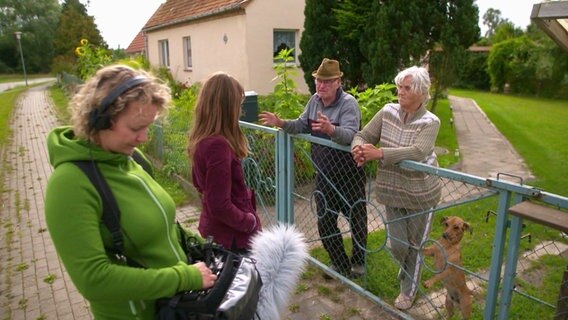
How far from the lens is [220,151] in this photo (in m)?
2.25

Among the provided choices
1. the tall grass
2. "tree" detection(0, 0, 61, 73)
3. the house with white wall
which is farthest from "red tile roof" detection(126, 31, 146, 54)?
"tree" detection(0, 0, 61, 73)

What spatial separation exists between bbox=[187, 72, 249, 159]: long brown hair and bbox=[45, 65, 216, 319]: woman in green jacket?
0.81 meters

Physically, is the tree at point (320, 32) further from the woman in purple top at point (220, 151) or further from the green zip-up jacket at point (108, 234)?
the green zip-up jacket at point (108, 234)

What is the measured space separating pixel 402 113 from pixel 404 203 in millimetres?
611

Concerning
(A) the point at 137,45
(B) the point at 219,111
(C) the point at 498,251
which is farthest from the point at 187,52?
(C) the point at 498,251

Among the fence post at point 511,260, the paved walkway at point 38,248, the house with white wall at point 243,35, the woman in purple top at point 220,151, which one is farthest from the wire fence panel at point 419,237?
the house with white wall at point 243,35

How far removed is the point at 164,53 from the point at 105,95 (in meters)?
20.0

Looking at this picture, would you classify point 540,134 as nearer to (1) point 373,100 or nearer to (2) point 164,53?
(1) point 373,100

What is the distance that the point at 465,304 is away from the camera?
2.69m

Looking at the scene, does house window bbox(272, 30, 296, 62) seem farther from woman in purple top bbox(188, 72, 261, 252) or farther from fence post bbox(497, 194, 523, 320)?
fence post bbox(497, 194, 523, 320)

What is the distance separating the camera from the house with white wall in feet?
41.3

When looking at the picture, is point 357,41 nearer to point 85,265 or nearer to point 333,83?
point 333,83

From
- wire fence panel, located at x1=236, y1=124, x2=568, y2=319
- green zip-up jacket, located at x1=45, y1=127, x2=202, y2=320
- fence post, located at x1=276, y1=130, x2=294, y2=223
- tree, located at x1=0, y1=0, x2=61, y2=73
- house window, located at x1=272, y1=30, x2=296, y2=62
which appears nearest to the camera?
green zip-up jacket, located at x1=45, y1=127, x2=202, y2=320

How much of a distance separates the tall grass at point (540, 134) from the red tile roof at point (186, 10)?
344 inches
